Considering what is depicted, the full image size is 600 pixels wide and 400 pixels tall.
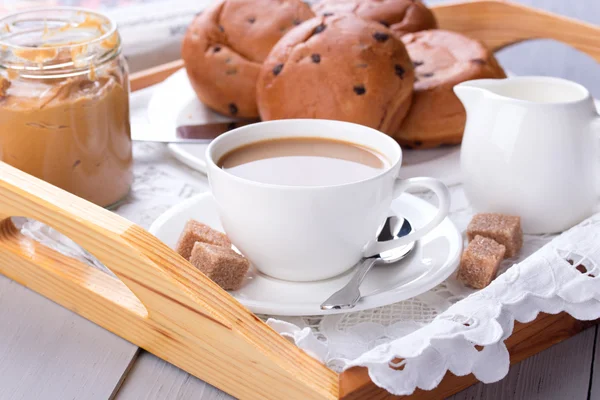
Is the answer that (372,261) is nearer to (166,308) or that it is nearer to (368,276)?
(368,276)

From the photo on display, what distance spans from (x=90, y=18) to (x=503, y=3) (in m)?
1.02

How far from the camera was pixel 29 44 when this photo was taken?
48.9 inches

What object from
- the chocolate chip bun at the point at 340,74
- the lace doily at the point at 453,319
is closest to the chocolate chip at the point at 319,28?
the chocolate chip bun at the point at 340,74

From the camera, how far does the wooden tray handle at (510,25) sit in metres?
1.69

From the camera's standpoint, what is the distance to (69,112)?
1.12 meters

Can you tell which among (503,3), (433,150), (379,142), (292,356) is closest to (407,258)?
(379,142)

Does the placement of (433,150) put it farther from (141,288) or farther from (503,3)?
(141,288)

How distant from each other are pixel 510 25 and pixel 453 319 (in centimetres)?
120

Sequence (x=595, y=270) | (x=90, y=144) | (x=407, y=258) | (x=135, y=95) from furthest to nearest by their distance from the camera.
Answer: (x=135, y=95)
(x=90, y=144)
(x=407, y=258)
(x=595, y=270)

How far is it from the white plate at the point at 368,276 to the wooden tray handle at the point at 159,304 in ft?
0.28

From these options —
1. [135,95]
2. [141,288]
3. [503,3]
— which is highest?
[141,288]

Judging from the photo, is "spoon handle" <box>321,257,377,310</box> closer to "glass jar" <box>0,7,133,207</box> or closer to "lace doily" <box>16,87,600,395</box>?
"lace doily" <box>16,87,600,395</box>

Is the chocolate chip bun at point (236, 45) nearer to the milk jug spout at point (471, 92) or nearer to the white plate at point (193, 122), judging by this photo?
the white plate at point (193, 122)

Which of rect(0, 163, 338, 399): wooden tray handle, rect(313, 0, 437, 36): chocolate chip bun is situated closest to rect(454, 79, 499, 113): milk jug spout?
rect(313, 0, 437, 36): chocolate chip bun
